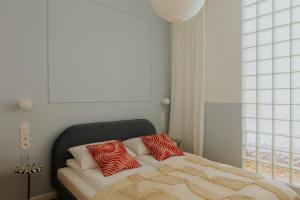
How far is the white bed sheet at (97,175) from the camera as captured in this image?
2049 millimetres

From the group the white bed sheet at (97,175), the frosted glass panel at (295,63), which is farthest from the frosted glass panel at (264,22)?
the white bed sheet at (97,175)

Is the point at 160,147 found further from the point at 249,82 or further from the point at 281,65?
the point at 281,65

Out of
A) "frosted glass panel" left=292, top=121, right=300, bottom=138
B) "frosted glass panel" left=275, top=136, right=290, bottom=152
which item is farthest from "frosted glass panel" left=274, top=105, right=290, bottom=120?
"frosted glass panel" left=275, top=136, right=290, bottom=152

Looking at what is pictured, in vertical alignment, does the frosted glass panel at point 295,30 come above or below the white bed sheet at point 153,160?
above

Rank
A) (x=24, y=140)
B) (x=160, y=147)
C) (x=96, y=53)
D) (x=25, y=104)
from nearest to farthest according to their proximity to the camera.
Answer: (x=25, y=104)
(x=24, y=140)
(x=160, y=147)
(x=96, y=53)

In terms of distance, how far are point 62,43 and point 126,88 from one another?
111cm

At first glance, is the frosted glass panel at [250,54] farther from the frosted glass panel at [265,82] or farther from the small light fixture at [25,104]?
the small light fixture at [25,104]

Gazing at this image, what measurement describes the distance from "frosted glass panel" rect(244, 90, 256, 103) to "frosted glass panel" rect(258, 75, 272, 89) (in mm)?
139

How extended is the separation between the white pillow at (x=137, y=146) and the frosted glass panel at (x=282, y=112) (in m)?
1.74

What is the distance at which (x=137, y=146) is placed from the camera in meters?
Result: 2.89

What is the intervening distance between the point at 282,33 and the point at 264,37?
220 mm

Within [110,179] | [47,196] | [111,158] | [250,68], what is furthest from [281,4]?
[47,196]

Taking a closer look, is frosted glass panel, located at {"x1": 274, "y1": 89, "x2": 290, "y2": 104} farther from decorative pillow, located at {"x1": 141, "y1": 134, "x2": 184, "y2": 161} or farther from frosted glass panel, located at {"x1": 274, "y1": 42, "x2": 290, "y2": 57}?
decorative pillow, located at {"x1": 141, "y1": 134, "x2": 184, "y2": 161}

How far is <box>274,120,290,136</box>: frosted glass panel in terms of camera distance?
267 centimetres
